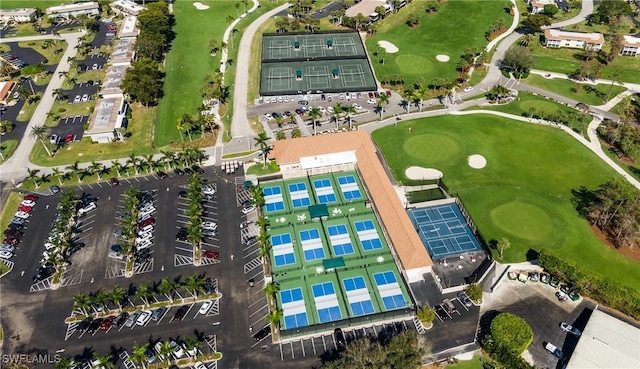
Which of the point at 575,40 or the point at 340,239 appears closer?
the point at 340,239

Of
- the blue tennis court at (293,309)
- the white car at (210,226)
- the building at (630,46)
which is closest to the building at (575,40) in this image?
the building at (630,46)

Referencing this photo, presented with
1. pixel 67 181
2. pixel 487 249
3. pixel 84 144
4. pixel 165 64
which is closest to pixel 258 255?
pixel 487 249

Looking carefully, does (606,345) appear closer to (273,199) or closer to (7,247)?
(273,199)

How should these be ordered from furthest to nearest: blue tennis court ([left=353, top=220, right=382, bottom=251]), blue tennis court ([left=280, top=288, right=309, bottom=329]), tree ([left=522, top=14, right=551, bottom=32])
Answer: tree ([left=522, top=14, right=551, bottom=32])
blue tennis court ([left=353, top=220, right=382, bottom=251])
blue tennis court ([left=280, top=288, right=309, bottom=329])

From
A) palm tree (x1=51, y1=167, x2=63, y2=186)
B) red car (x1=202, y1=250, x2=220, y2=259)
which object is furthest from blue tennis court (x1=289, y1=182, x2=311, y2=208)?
palm tree (x1=51, y1=167, x2=63, y2=186)

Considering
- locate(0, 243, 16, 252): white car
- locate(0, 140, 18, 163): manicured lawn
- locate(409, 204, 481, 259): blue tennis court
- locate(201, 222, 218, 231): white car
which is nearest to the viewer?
locate(409, 204, 481, 259): blue tennis court

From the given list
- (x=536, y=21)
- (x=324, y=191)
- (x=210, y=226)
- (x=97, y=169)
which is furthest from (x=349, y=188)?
(x=536, y=21)

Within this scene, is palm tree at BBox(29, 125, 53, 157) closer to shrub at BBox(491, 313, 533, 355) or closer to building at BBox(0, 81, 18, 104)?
building at BBox(0, 81, 18, 104)
